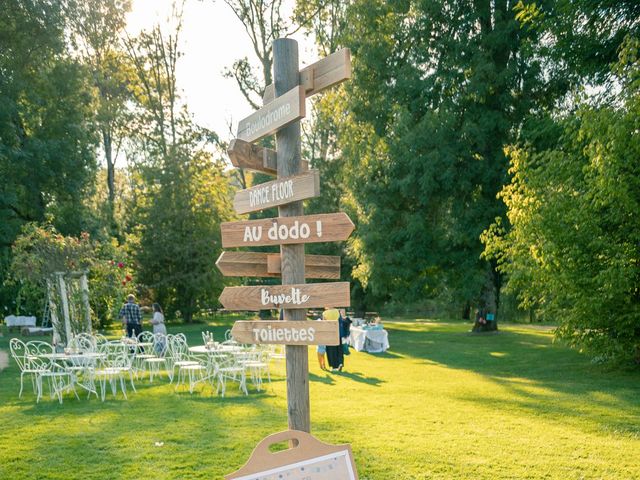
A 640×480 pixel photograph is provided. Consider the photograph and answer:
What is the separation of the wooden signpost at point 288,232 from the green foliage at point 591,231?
29.4 ft

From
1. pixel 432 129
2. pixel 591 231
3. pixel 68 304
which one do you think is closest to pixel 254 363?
pixel 68 304

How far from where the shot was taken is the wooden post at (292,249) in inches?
154

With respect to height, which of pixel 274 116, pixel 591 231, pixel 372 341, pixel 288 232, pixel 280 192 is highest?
pixel 274 116

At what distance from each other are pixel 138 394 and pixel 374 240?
13226mm

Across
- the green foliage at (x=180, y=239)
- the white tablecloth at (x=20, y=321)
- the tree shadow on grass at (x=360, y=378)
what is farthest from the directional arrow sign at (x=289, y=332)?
the green foliage at (x=180, y=239)

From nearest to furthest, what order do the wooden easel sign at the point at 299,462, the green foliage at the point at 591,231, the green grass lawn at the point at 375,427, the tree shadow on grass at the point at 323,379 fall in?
the wooden easel sign at the point at 299,462
the green grass lawn at the point at 375,427
the green foliage at the point at 591,231
the tree shadow on grass at the point at 323,379

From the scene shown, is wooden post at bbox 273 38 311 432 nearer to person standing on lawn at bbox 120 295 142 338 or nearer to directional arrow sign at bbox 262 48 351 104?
directional arrow sign at bbox 262 48 351 104

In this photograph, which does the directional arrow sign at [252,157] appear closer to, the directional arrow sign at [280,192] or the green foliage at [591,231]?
the directional arrow sign at [280,192]

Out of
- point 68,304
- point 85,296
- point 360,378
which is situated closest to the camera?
point 360,378

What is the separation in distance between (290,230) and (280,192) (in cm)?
26

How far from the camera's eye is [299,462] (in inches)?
120

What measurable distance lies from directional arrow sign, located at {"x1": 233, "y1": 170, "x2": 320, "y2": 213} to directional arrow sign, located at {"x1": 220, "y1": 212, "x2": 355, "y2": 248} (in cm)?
12

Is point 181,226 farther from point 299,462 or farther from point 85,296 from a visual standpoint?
point 299,462

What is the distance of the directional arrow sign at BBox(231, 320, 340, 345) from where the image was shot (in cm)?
364
